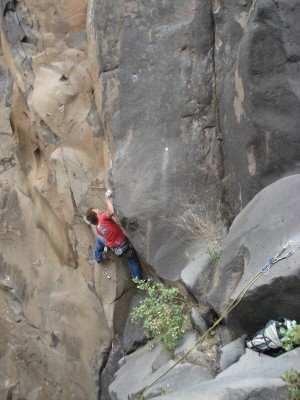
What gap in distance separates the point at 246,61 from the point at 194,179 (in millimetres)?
1500

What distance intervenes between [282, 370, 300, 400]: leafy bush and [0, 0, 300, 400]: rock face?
82 millimetres

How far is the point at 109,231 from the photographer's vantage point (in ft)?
22.1

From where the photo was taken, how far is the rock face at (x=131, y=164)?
5.11 m

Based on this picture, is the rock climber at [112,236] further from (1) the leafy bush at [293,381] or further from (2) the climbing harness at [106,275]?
(1) the leafy bush at [293,381]

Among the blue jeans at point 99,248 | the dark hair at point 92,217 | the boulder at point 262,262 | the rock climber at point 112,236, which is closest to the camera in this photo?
the boulder at point 262,262

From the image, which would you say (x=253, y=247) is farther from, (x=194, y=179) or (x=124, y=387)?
(x=124, y=387)

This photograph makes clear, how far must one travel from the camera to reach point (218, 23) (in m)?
6.09

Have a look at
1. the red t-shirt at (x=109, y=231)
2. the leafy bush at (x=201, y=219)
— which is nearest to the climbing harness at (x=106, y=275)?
the red t-shirt at (x=109, y=231)

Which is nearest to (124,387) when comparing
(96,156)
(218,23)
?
(96,156)

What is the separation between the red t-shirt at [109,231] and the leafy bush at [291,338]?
2911mm

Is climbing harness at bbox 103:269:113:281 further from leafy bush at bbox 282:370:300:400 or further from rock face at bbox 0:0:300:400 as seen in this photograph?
leafy bush at bbox 282:370:300:400

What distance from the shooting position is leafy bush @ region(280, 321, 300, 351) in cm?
414

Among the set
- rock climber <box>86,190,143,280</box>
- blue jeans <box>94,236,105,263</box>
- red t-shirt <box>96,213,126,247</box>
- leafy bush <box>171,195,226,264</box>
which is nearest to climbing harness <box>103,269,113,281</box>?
blue jeans <box>94,236,105,263</box>

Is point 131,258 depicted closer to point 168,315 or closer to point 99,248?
point 99,248
